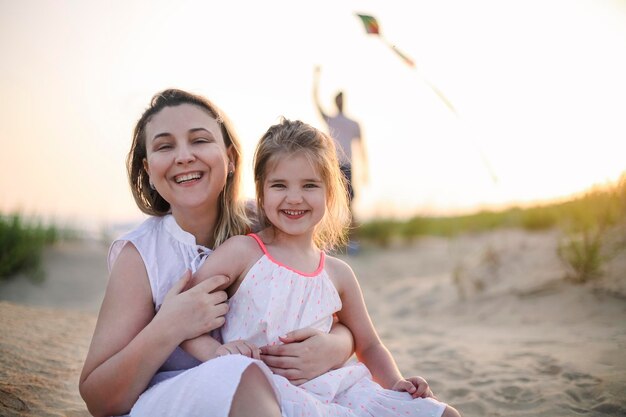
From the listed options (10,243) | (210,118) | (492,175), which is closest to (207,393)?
(210,118)

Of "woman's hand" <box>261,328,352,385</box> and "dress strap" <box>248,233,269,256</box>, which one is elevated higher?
"dress strap" <box>248,233,269,256</box>

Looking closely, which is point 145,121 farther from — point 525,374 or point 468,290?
point 468,290

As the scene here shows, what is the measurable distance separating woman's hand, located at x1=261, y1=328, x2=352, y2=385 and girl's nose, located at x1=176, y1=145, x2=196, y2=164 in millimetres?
819

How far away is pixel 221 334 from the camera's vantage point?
2.21 meters

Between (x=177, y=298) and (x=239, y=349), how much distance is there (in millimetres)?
301

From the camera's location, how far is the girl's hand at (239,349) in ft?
6.41

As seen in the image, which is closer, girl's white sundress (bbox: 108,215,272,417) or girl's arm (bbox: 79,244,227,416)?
girl's white sundress (bbox: 108,215,272,417)

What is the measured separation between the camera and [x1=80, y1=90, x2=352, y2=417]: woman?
1.76 meters

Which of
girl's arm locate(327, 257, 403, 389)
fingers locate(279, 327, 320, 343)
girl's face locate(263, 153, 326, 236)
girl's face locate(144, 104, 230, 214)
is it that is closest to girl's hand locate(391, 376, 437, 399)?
girl's arm locate(327, 257, 403, 389)

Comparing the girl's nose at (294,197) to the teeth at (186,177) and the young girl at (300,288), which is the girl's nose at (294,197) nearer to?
the young girl at (300,288)

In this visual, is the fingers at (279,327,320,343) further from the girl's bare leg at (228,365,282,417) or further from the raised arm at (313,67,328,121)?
the raised arm at (313,67,328,121)

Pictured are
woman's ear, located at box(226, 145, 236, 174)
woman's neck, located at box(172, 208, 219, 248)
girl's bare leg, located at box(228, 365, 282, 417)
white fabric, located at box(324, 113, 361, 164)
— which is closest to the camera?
girl's bare leg, located at box(228, 365, 282, 417)

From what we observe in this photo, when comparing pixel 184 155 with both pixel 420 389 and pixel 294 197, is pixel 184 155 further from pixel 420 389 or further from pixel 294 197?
pixel 420 389

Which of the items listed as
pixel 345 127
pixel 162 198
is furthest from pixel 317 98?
pixel 162 198
